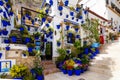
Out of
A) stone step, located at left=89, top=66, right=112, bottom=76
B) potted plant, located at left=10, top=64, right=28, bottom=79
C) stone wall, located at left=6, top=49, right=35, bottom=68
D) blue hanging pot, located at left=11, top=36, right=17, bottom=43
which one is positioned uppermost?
blue hanging pot, located at left=11, top=36, right=17, bottom=43

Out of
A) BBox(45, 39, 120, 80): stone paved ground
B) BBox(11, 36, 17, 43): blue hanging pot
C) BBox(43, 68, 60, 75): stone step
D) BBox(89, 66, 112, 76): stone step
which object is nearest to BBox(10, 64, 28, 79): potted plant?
BBox(11, 36, 17, 43): blue hanging pot

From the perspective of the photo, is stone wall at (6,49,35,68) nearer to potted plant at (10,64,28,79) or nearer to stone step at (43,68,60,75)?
potted plant at (10,64,28,79)

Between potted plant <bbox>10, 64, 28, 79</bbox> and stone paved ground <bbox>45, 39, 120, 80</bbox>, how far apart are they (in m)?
1.40

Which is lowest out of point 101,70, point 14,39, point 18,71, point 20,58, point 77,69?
point 101,70

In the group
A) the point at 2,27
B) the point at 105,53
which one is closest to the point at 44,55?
the point at 2,27

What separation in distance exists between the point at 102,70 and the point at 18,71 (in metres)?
4.94

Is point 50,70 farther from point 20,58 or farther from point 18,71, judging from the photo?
point 18,71

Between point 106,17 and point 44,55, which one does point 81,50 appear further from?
point 106,17

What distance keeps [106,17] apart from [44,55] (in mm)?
11425

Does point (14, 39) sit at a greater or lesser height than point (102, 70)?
greater

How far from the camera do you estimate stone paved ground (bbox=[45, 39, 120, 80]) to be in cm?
881

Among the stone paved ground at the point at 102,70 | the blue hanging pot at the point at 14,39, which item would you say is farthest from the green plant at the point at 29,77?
the blue hanging pot at the point at 14,39

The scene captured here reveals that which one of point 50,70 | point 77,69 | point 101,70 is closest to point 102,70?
point 101,70

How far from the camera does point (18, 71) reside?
756 cm
